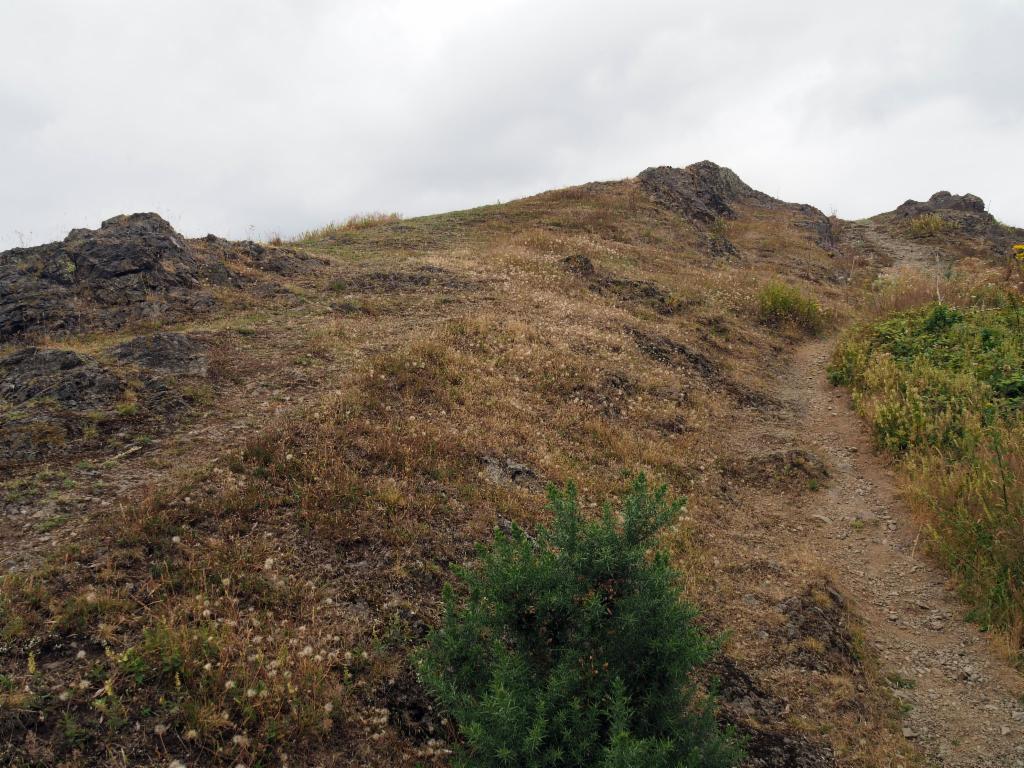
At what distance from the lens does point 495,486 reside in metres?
8.39

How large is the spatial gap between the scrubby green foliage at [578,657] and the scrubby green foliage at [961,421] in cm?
517

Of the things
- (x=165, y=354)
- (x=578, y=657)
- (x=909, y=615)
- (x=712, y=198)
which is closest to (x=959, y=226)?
(x=712, y=198)

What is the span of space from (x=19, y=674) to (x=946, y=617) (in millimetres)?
9344

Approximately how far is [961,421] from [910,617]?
14.0 feet

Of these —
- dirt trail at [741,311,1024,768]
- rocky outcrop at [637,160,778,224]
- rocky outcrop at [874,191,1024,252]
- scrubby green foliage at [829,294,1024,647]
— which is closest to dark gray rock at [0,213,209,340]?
dirt trail at [741,311,1024,768]

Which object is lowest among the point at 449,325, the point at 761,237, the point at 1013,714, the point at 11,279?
the point at 1013,714

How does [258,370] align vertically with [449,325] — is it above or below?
below

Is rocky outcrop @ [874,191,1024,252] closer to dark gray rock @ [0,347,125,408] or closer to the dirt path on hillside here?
the dirt path on hillside

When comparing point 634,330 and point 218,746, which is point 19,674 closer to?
point 218,746

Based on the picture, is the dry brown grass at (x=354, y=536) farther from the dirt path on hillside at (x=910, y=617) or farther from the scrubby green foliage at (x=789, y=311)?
the scrubby green foliage at (x=789, y=311)

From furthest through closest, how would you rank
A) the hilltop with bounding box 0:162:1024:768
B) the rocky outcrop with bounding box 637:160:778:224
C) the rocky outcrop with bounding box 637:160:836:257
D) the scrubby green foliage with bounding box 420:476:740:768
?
the rocky outcrop with bounding box 637:160:778:224, the rocky outcrop with bounding box 637:160:836:257, the hilltop with bounding box 0:162:1024:768, the scrubby green foliage with bounding box 420:476:740:768

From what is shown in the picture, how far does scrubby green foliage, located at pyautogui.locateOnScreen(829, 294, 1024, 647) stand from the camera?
756cm

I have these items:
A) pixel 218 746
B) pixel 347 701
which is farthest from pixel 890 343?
pixel 218 746

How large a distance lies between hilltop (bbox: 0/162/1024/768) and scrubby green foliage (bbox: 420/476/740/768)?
3.59 ft
